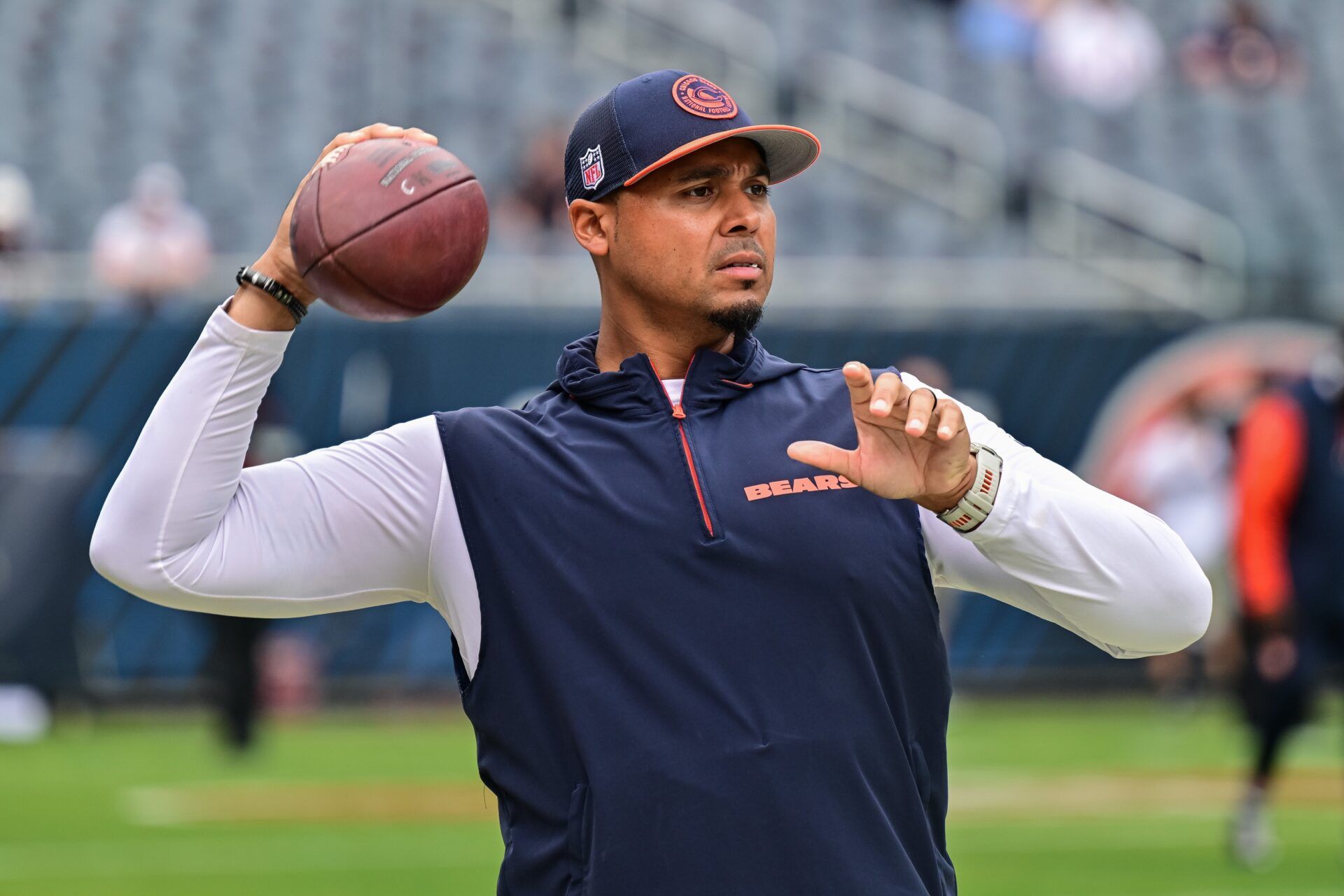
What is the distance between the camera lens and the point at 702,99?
3406 millimetres

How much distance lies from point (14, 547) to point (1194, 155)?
1197 cm

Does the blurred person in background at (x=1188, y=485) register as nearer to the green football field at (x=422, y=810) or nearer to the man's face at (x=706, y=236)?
the green football field at (x=422, y=810)

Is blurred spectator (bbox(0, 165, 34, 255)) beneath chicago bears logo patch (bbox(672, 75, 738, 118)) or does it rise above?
beneath

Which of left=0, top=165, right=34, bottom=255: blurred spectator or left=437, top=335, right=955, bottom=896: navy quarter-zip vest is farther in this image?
left=0, top=165, right=34, bottom=255: blurred spectator

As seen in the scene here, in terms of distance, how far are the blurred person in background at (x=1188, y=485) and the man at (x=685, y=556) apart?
40.9 feet

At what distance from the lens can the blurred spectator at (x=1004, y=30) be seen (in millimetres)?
21156

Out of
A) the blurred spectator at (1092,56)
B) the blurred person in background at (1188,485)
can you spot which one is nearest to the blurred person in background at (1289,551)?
the blurred person in background at (1188,485)

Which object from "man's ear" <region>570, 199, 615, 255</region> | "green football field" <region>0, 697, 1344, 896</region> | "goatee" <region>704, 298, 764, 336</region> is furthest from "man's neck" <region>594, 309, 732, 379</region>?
"green football field" <region>0, 697, 1344, 896</region>

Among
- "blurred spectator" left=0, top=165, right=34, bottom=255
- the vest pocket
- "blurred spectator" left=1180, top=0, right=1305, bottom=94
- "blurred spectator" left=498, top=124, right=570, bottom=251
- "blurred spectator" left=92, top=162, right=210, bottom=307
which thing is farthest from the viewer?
"blurred spectator" left=1180, top=0, right=1305, bottom=94

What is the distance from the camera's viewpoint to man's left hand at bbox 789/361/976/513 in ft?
9.90

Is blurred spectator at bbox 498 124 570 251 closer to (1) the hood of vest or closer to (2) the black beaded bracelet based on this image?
(1) the hood of vest

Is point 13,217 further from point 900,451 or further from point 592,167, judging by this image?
point 900,451

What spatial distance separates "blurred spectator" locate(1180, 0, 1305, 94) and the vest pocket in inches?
762

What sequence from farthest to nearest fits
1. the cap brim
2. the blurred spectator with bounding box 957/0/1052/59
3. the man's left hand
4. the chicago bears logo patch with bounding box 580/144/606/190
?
1. the blurred spectator with bounding box 957/0/1052/59
2. the chicago bears logo patch with bounding box 580/144/606/190
3. the cap brim
4. the man's left hand
